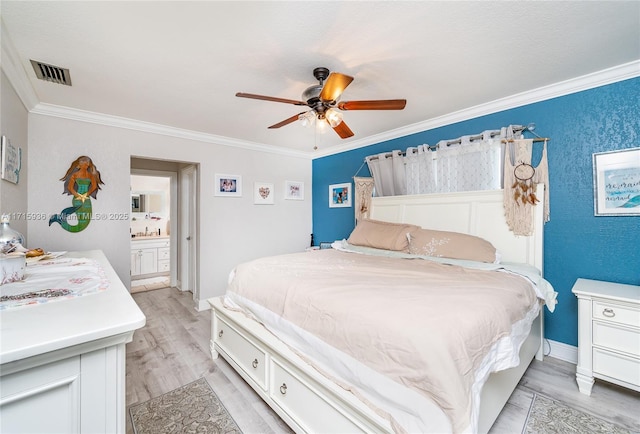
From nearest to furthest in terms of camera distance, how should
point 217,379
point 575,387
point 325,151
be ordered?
point 575,387, point 217,379, point 325,151

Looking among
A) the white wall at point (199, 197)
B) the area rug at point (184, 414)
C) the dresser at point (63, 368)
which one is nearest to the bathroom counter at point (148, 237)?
the white wall at point (199, 197)

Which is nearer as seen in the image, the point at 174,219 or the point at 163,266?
the point at 174,219

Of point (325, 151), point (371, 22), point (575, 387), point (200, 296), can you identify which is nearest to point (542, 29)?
point (371, 22)

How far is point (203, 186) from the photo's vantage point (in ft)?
12.6

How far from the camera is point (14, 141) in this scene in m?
2.31

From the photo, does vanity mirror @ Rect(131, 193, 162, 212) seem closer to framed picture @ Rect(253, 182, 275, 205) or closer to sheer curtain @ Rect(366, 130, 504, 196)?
framed picture @ Rect(253, 182, 275, 205)

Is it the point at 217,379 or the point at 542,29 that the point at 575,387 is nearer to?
the point at 542,29

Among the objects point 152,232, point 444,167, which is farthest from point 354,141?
point 152,232

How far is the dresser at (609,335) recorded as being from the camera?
1.84 meters

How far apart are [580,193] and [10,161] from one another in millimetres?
4651

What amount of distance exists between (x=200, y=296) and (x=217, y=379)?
1.83 meters

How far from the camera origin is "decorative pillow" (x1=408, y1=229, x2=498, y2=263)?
7.93ft

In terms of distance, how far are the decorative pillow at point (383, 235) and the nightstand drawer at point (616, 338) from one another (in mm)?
1503

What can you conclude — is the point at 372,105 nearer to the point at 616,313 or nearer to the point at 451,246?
the point at 451,246
